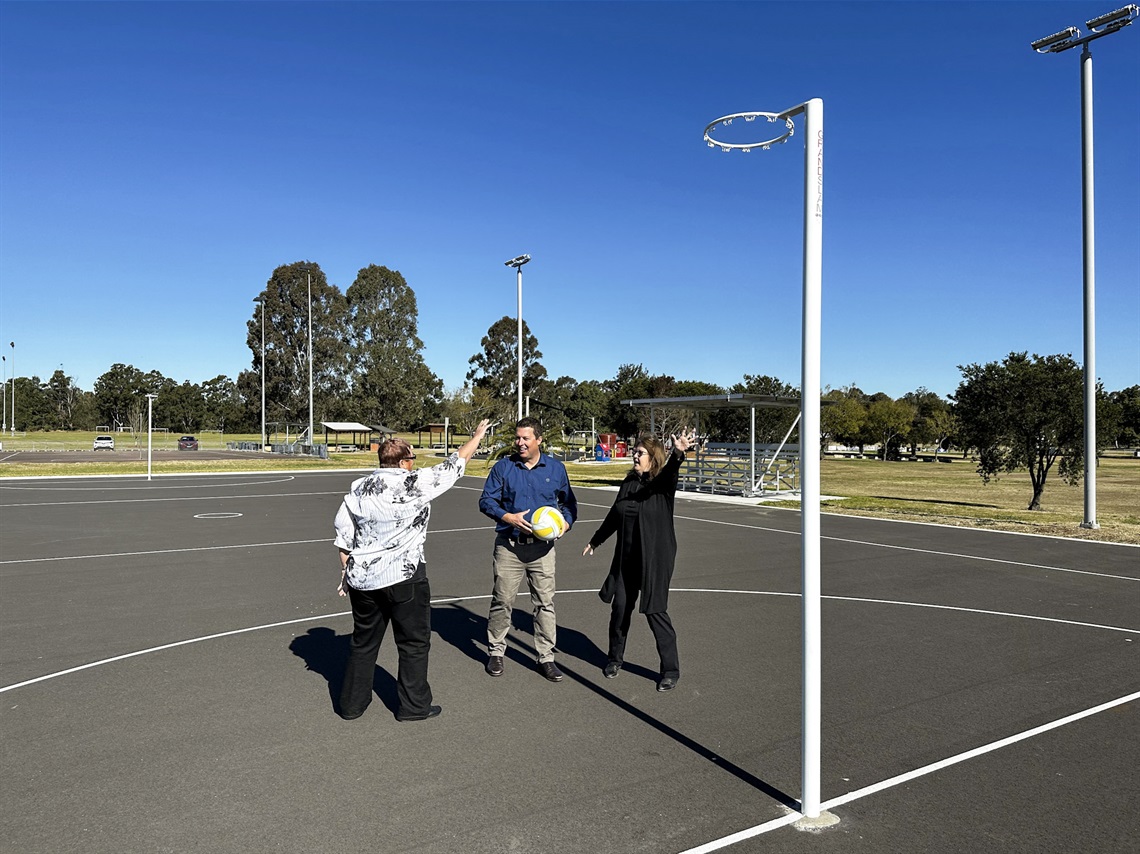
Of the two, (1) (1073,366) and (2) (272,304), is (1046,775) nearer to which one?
(1) (1073,366)

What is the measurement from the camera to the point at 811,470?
4.25m

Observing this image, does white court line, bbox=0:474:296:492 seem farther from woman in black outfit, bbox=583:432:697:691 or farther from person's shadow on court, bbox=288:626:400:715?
woman in black outfit, bbox=583:432:697:691

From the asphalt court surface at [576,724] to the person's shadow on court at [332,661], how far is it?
0.12 ft

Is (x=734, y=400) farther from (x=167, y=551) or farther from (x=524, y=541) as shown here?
(x=524, y=541)

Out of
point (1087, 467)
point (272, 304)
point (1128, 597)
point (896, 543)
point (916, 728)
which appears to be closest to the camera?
point (916, 728)

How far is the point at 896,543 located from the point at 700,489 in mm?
14302

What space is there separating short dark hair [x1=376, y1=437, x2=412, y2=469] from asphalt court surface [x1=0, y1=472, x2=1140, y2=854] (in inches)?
66.3

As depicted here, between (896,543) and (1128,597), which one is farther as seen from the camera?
(896,543)

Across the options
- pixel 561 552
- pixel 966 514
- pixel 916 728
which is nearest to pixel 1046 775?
pixel 916 728

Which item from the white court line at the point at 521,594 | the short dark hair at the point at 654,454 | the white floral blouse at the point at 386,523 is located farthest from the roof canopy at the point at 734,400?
the white floral blouse at the point at 386,523

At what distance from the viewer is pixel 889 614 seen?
8.79m

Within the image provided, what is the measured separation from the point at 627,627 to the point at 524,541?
1.02m

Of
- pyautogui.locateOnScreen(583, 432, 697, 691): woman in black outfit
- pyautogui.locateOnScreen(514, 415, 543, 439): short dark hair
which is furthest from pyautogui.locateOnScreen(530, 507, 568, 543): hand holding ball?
pyautogui.locateOnScreen(514, 415, 543, 439): short dark hair

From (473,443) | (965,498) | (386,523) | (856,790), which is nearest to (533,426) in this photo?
(473,443)
